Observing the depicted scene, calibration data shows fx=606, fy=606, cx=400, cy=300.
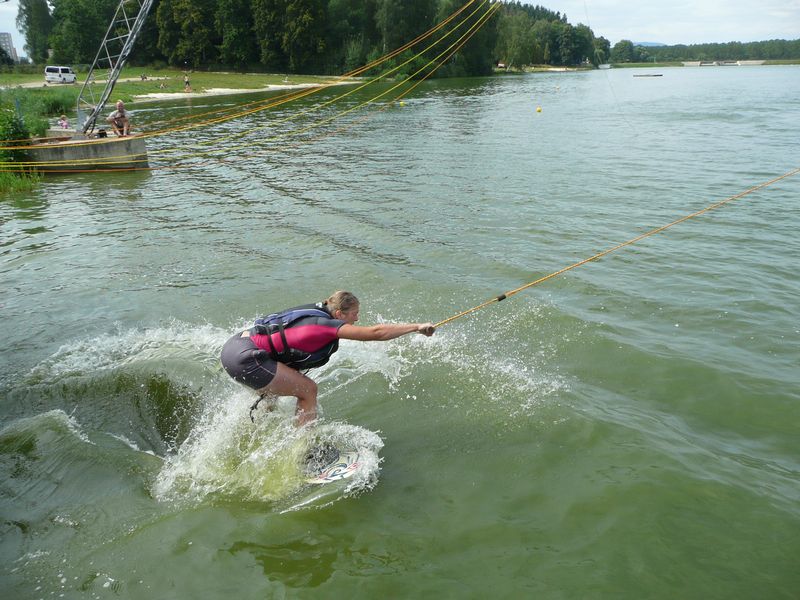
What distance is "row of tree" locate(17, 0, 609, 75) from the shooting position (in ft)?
313

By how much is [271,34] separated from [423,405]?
344 ft

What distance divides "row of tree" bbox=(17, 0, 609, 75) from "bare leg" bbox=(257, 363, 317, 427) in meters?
95.5

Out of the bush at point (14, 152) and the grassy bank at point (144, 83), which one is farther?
the grassy bank at point (144, 83)

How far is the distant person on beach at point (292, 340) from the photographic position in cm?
622

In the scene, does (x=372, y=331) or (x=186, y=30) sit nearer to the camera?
(x=372, y=331)

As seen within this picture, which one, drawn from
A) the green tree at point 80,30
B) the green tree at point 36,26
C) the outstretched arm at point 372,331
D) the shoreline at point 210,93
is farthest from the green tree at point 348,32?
the outstretched arm at point 372,331

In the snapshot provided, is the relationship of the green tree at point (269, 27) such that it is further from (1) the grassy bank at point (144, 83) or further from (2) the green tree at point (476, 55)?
(2) the green tree at point (476, 55)

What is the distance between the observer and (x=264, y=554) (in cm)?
543

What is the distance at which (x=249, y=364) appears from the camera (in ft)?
20.6

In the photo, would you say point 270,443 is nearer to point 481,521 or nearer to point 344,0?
point 481,521

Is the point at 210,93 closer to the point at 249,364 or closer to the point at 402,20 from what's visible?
the point at 402,20

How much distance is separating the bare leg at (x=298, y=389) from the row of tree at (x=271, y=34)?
9550cm

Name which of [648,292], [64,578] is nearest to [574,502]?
[64,578]

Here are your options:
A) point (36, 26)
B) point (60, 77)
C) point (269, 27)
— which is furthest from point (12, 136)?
point (36, 26)
